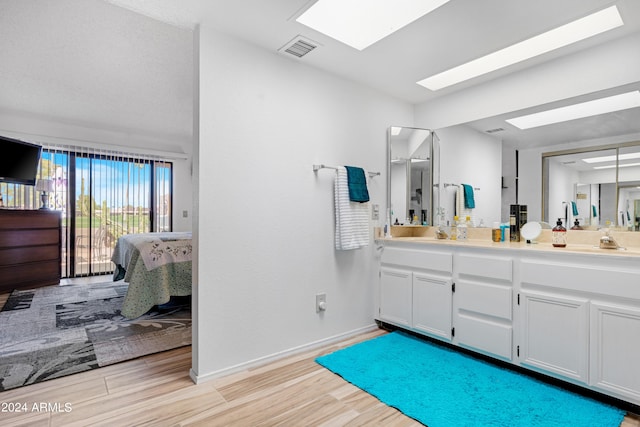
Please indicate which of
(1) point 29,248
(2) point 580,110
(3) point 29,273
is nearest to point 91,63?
(1) point 29,248

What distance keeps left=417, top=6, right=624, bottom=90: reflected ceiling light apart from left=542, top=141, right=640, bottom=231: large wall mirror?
2.56 feet

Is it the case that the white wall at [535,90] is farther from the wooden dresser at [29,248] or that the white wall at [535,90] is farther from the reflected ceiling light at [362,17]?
the wooden dresser at [29,248]

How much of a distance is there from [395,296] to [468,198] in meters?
1.14

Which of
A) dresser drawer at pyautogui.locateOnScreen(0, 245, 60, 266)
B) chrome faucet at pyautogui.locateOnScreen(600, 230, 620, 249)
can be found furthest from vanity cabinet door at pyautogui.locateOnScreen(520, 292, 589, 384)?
dresser drawer at pyautogui.locateOnScreen(0, 245, 60, 266)

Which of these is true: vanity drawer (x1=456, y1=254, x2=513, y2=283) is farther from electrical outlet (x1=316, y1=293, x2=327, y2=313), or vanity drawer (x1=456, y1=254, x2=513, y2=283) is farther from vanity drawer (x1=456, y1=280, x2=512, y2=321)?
electrical outlet (x1=316, y1=293, x2=327, y2=313)

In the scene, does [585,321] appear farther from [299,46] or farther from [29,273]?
[29,273]

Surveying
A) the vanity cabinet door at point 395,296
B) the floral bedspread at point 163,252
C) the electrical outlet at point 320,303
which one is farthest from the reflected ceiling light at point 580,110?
the floral bedspread at point 163,252

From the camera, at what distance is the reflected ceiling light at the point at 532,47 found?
6.55 feet

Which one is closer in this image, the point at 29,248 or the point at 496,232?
the point at 496,232

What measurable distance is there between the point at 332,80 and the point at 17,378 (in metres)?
3.03

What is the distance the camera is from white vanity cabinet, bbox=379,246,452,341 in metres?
2.51

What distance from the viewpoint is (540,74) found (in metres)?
2.46

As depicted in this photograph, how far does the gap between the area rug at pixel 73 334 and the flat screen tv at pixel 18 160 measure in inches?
59.2

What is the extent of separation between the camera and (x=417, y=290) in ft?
8.84
